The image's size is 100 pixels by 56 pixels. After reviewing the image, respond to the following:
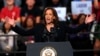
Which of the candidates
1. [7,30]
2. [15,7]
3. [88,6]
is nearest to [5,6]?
[15,7]

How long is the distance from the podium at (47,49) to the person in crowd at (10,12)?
10.1 ft

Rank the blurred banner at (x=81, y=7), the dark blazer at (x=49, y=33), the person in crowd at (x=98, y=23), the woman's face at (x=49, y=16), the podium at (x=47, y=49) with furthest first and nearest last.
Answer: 1. the blurred banner at (x=81, y=7)
2. the person in crowd at (x=98, y=23)
3. the woman's face at (x=49, y=16)
4. the dark blazer at (x=49, y=33)
5. the podium at (x=47, y=49)

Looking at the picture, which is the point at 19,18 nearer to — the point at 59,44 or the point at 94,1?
the point at 94,1

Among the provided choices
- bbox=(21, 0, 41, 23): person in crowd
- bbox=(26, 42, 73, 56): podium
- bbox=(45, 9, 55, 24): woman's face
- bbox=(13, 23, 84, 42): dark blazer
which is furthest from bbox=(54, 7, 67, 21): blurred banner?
bbox=(26, 42, 73, 56): podium

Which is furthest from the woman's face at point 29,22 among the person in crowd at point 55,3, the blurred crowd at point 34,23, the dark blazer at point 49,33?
the dark blazer at point 49,33

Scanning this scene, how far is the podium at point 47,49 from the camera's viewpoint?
5.41 meters

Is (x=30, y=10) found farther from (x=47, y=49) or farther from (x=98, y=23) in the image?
(x=47, y=49)

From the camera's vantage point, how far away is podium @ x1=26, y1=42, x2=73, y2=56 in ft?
17.7

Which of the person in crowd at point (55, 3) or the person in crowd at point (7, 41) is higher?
the person in crowd at point (55, 3)

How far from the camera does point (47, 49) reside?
17.7 feet

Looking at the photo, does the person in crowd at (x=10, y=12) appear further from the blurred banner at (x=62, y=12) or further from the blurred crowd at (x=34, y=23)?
the blurred banner at (x=62, y=12)

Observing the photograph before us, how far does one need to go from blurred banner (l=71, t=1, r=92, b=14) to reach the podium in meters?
3.07

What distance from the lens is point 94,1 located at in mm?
8625

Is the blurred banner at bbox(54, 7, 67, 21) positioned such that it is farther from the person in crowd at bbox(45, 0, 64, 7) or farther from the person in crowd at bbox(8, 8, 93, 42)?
the person in crowd at bbox(8, 8, 93, 42)
